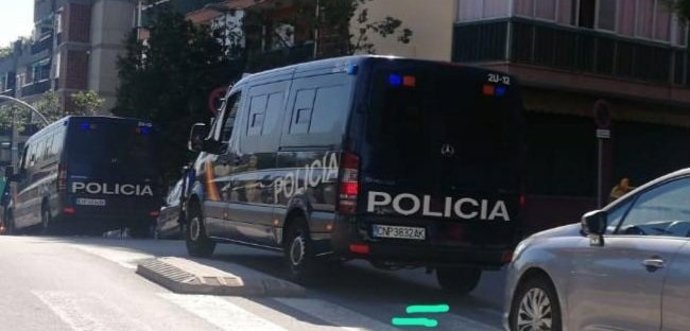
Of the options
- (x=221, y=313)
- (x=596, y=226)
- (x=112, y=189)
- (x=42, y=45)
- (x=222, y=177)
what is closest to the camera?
(x=596, y=226)

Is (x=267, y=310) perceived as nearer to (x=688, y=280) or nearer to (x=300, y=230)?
(x=300, y=230)

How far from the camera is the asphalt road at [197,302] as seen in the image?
997 cm

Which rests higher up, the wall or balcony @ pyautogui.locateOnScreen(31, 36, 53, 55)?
balcony @ pyautogui.locateOnScreen(31, 36, 53, 55)

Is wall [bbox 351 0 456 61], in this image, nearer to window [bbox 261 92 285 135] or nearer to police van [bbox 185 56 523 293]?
window [bbox 261 92 285 135]

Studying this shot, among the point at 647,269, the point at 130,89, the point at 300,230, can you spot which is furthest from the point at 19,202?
the point at 647,269

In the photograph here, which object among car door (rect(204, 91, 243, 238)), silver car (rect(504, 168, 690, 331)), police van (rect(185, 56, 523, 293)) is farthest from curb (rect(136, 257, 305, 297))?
silver car (rect(504, 168, 690, 331))

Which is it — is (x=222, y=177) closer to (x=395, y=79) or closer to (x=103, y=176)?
(x=395, y=79)

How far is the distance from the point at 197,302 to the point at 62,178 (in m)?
14.1

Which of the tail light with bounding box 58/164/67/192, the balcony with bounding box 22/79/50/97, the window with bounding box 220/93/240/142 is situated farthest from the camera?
the balcony with bounding box 22/79/50/97

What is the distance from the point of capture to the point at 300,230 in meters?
12.6

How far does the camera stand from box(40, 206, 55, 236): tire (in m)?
25.7

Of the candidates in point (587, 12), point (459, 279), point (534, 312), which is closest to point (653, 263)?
point (534, 312)

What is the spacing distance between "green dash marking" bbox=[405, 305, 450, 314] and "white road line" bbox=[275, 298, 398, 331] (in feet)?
2.33

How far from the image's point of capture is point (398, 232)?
11766mm
